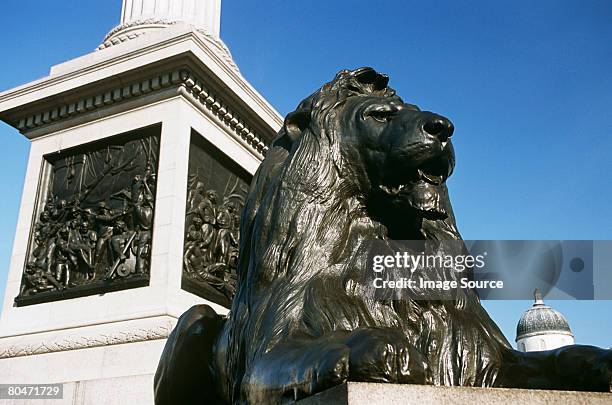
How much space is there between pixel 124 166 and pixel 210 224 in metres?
1.46

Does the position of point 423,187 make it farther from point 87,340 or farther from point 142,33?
point 142,33

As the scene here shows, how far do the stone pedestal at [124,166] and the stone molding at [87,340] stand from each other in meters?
0.01

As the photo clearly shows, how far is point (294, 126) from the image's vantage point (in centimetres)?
345

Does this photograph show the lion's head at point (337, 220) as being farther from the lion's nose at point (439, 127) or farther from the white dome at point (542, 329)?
the white dome at point (542, 329)

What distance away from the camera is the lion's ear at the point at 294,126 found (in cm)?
339

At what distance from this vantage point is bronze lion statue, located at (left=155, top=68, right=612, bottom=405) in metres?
2.65

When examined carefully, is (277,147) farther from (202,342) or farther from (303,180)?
(202,342)

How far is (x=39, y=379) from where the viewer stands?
8172 millimetres

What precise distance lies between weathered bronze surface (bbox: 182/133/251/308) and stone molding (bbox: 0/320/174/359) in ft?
2.91

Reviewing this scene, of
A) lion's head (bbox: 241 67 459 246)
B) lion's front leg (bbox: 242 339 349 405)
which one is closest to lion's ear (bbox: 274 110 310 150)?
lion's head (bbox: 241 67 459 246)

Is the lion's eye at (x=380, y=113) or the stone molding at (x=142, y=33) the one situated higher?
the stone molding at (x=142, y=33)

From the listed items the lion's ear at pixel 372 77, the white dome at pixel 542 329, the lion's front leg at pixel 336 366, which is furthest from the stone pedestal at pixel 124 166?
the white dome at pixel 542 329

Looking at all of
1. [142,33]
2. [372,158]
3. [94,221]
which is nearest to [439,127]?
[372,158]

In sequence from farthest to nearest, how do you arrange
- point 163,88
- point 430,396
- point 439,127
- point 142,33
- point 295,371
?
point 142,33 < point 163,88 < point 439,127 < point 295,371 < point 430,396
